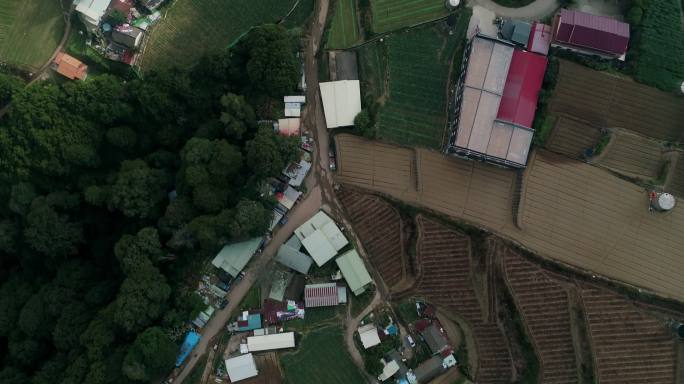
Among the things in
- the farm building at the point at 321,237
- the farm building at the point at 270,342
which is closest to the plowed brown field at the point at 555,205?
the farm building at the point at 321,237

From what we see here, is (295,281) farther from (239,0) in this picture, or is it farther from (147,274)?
(239,0)

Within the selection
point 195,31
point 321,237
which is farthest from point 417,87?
point 195,31

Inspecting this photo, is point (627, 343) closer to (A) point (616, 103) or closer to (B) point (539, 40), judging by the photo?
(A) point (616, 103)

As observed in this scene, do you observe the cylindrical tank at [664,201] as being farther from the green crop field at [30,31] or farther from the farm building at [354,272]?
the green crop field at [30,31]

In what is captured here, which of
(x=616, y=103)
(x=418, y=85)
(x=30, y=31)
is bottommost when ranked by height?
(x=30, y=31)

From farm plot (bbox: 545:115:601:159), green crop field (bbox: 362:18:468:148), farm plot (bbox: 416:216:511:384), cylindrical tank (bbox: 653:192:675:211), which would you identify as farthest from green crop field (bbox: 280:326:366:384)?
cylindrical tank (bbox: 653:192:675:211)
